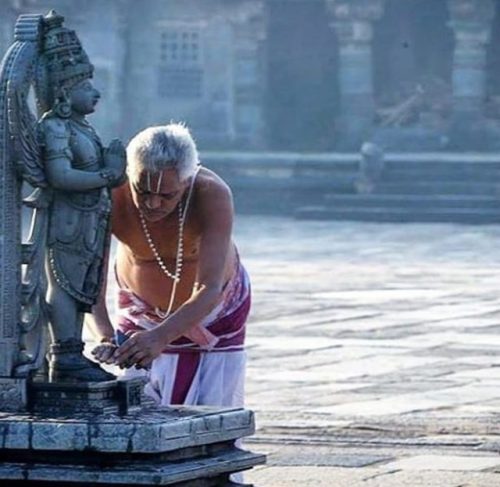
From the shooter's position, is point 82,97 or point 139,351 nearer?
point 82,97

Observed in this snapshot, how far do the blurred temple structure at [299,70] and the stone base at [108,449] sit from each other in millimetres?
27783

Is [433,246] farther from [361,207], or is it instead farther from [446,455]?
[446,455]

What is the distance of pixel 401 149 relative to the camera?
34.3 meters

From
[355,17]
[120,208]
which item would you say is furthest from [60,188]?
[355,17]

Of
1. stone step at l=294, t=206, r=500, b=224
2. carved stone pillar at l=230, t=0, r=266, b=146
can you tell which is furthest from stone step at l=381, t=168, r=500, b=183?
carved stone pillar at l=230, t=0, r=266, b=146

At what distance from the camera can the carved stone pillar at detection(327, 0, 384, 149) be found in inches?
1373

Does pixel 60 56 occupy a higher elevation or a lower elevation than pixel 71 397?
higher

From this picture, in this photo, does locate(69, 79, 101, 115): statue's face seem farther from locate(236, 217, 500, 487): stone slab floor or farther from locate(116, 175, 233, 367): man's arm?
locate(236, 217, 500, 487): stone slab floor

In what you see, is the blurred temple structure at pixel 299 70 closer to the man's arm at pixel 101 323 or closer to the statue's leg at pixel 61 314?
the man's arm at pixel 101 323

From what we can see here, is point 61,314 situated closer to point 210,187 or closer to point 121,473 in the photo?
point 121,473

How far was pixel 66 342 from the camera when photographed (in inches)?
245

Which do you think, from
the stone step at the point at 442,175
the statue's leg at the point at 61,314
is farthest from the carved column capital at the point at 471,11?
the statue's leg at the point at 61,314

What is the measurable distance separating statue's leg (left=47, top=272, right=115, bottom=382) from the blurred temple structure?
A: 90.7 ft

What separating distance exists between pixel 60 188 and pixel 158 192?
49cm
